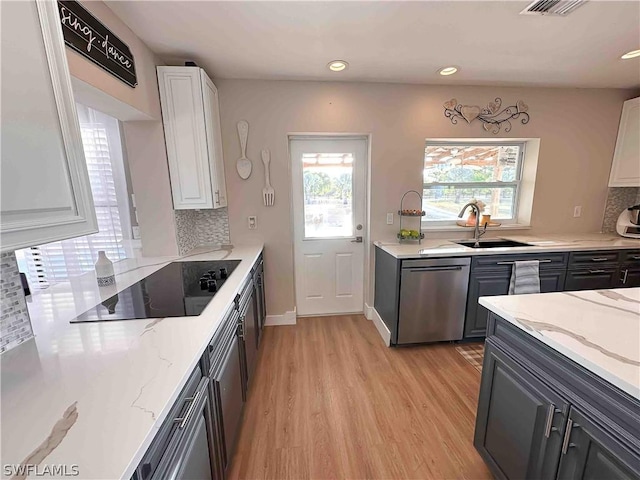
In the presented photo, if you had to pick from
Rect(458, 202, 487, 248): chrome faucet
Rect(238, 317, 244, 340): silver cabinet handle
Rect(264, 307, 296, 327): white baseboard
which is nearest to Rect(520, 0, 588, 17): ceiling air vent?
Rect(458, 202, 487, 248): chrome faucet

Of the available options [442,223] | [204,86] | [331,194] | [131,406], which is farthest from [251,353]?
[442,223]

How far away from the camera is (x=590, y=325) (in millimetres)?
1053

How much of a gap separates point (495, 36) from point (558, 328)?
1925 mm

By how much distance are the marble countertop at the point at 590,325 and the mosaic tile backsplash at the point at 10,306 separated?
191 cm

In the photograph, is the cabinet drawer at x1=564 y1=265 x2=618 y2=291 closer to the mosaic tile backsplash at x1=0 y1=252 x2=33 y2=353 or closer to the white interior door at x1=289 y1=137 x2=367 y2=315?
the white interior door at x1=289 y1=137 x2=367 y2=315

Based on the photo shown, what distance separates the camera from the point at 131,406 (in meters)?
0.70

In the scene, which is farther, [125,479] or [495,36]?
[495,36]

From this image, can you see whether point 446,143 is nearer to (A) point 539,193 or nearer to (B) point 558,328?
(A) point 539,193

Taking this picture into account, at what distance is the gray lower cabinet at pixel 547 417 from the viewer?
2.62 feet

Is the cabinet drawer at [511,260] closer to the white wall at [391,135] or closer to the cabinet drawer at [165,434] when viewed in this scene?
the white wall at [391,135]

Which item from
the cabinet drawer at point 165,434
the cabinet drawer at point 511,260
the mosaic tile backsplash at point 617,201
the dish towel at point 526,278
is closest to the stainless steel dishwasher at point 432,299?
the cabinet drawer at point 511,260

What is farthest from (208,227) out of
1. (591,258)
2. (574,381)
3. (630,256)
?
(630,256)

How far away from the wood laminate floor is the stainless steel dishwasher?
16 cm

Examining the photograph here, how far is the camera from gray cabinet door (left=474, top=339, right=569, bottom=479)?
39.2 inches
